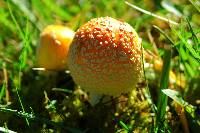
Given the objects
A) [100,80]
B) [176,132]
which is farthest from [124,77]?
[176,132]

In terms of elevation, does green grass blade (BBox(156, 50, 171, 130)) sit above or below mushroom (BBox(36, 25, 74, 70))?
below

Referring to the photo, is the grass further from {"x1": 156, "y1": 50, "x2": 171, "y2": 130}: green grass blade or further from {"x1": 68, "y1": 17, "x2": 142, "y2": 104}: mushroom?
{"x1": 68, "y1": 17, "x2": 142, "y2": 104}: mushroom

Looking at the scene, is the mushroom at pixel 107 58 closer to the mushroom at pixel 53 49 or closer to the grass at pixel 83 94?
the grass at pixel 83 94

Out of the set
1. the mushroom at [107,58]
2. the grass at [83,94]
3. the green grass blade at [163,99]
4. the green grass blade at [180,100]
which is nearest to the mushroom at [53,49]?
the grass at [83,94]

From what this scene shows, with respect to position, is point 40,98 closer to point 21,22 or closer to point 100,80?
point 100,80

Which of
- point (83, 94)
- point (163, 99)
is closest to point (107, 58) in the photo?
point (163, 99)

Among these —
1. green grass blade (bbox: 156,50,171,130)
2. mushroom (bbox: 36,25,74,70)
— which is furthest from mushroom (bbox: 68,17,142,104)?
mushroom (bbox: 36,25,74,70)
